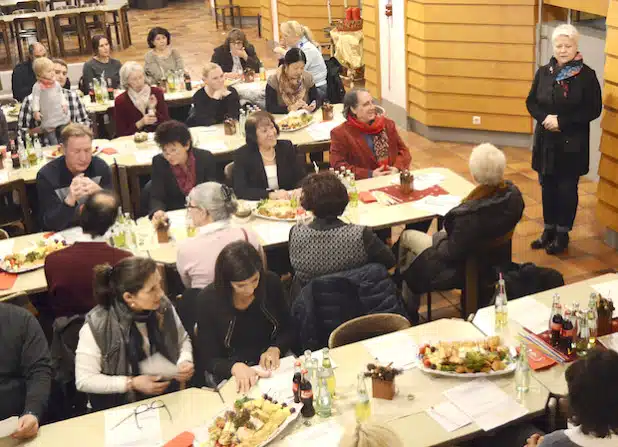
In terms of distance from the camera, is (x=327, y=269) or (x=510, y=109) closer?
(x=327, y=269)

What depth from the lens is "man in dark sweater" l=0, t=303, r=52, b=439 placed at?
3.79 meters

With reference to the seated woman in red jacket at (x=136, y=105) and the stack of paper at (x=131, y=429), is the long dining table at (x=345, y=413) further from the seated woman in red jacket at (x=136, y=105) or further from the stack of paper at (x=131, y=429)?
the seated woman in red jacket at (x=136, y=105)

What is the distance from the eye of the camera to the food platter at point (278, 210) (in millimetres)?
5484

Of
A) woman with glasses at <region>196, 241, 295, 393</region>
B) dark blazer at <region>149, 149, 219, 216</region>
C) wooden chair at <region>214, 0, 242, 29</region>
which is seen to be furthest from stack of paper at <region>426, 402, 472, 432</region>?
wooden chair at <region>214, 0, 242, 29</region>

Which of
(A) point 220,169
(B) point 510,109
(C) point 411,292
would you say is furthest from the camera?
(B) point 510,109

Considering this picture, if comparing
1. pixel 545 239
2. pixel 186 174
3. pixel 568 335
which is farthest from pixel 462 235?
pixel 186 174

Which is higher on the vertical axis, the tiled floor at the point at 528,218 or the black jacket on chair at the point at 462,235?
the black jacket on chair at the point at 462,235

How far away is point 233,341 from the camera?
4113 mm

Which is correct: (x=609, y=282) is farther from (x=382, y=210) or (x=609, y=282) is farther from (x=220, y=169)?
(x=220, y=169)

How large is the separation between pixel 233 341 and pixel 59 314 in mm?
1098

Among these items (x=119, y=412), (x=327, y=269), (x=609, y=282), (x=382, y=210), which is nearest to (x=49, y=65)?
(x=382, y=210)

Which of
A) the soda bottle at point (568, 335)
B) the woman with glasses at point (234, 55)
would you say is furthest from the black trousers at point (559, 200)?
the woman with glasses at point (234, 55)

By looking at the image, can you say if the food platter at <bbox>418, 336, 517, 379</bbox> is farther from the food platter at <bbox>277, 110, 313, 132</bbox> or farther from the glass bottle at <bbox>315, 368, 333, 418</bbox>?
the food platter at <bbox>277, 110, 313, 132</bbox>

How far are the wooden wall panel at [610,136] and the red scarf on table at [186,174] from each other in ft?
10.5
